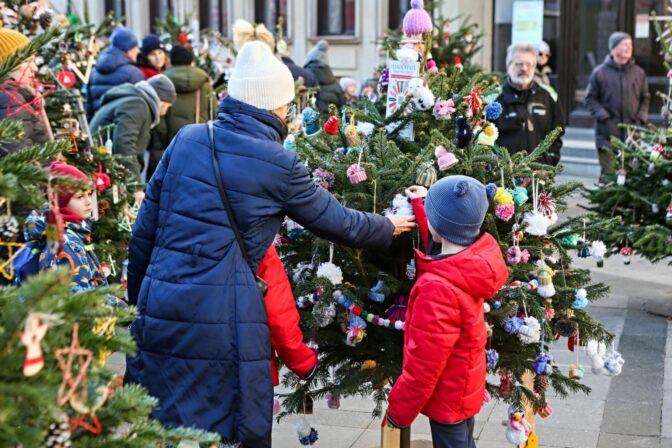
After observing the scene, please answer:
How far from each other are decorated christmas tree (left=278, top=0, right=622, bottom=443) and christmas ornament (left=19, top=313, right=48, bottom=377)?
2.24 meters

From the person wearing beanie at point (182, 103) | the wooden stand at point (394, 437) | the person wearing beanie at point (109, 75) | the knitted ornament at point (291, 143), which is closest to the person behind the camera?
the wooden stand at point (394, 437)

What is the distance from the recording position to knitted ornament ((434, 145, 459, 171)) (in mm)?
4211

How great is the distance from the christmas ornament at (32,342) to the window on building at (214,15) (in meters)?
21.8

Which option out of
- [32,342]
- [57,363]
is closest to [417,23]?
[57,363]

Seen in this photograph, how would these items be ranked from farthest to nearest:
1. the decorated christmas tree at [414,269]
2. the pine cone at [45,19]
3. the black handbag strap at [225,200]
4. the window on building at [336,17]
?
the window on building at [336,17]
the pine cone at [45,19]
the decorated christmas tree at [414,269]
the black handbag strap at [225,200]

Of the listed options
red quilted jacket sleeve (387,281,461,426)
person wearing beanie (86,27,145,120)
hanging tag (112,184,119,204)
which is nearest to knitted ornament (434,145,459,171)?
red quilted jacket sleeve (387,281,461,426)

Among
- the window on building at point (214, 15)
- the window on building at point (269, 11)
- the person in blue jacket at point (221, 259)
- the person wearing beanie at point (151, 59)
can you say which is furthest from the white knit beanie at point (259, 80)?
the window on building at point (214, 15)

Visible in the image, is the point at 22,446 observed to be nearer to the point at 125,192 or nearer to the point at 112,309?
the point at 112,309

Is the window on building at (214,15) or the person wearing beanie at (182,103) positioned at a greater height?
the window on building at (214,15)

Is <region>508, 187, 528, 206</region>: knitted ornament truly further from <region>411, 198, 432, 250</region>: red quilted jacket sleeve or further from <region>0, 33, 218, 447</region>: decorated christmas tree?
<region>0, 33, 218, 447</region>: decorated christmas tree

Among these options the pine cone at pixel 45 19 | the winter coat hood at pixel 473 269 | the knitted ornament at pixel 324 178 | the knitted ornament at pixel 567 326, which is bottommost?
the knitted ornament at pixel 567 326

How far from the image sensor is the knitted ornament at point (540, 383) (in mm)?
4383

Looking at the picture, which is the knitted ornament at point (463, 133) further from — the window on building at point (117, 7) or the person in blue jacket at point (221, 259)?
the window on building at point (117, 7)

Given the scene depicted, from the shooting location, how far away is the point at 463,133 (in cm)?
434
